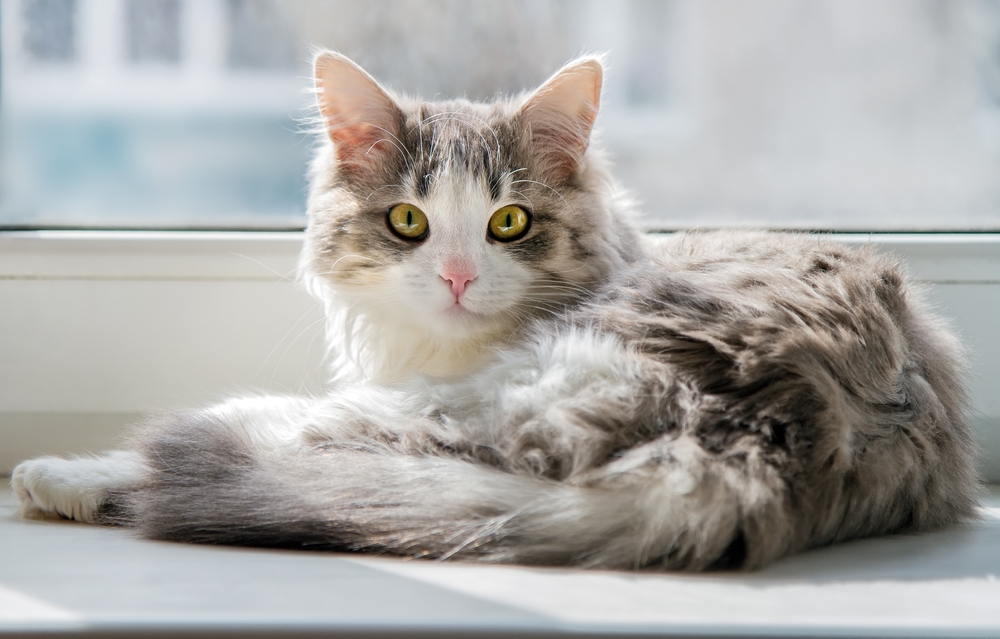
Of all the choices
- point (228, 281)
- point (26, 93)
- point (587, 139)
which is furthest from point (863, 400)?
point (26, 93)

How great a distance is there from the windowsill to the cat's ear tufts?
74cm

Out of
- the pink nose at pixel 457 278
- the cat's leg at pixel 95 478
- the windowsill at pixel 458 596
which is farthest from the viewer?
the pink nose at pixel 457 278

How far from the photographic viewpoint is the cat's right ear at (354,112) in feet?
4.43

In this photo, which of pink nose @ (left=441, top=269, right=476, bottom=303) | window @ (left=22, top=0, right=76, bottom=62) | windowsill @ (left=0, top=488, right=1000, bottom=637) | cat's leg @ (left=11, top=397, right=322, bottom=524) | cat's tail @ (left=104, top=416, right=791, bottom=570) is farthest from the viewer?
window @ (left=22, top=0, right=76, bottom=62)

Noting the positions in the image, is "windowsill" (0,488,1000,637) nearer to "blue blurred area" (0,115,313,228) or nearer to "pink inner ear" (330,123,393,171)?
"pink inner ear" (330,123,393,171)

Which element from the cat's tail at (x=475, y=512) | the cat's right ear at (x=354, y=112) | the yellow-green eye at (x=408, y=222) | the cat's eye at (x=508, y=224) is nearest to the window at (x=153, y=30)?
the cat's right ear at (x=354, y=112)

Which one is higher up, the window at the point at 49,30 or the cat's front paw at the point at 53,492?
the window at the point at 49,30

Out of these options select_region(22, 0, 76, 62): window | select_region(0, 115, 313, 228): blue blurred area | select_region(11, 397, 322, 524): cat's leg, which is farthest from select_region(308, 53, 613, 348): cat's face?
select_region(22, 0, 76, 62): window

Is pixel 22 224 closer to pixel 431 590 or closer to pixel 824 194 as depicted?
pixel 431 590

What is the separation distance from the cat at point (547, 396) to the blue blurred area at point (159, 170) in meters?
0.36

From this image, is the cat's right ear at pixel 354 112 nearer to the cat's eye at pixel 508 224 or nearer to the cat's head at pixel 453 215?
the cat's head at pixel 453 215

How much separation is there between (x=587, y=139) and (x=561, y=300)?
0.93 feet

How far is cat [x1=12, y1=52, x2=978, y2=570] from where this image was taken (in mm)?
882

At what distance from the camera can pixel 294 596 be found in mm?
761
